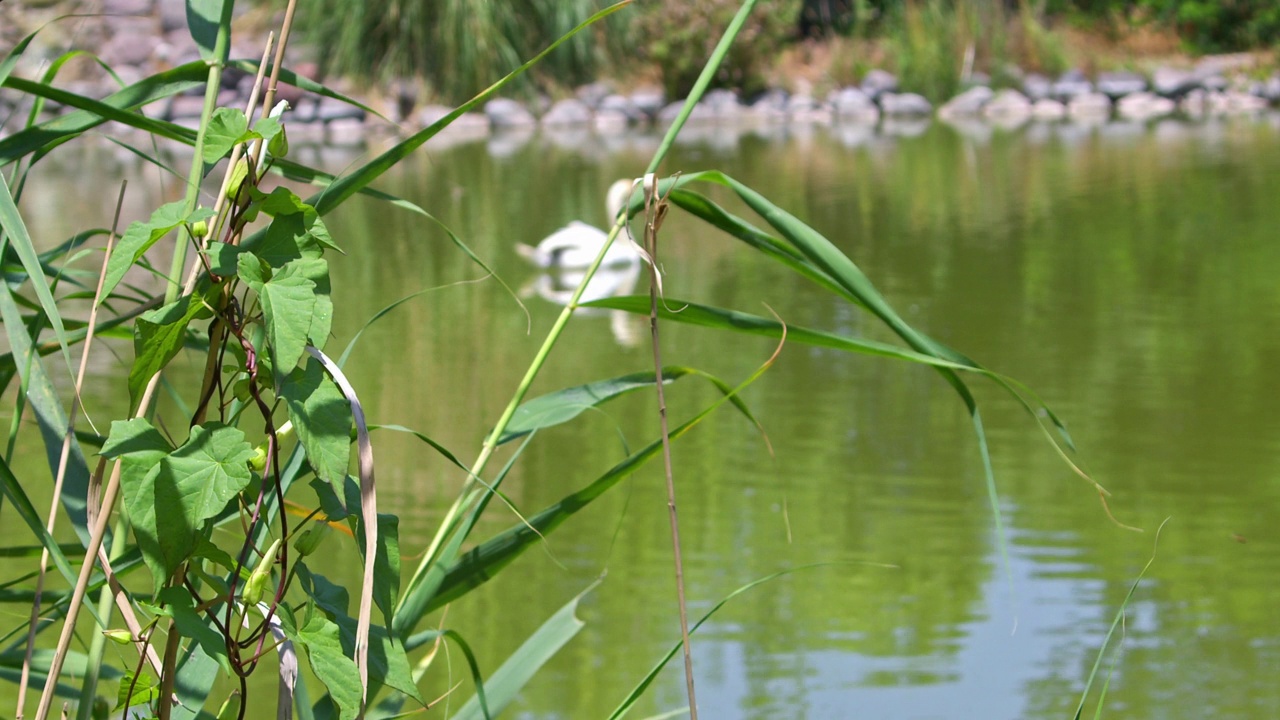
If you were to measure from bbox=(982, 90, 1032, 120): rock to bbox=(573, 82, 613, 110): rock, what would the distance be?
3.05 m

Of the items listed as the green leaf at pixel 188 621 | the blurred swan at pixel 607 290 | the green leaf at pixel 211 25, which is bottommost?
the blurred swan at pixel 607 290

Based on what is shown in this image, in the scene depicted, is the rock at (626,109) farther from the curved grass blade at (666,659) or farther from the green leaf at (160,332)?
the green leaf at (160,332)

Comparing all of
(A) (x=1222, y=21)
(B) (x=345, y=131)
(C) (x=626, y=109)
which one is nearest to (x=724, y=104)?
(C) (x=626, y=109)

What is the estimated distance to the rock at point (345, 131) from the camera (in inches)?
415

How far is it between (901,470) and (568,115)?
8903 millimetres

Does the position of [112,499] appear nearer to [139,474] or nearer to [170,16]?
[139,474]

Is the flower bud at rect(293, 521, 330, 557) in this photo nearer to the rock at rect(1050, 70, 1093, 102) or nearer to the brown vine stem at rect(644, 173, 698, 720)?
the brown vine stem at rect(644, 173, 698, 720)

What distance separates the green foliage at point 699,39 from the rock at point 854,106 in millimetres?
770

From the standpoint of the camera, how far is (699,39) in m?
11.9

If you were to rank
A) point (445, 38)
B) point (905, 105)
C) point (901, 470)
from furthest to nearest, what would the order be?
point (905, 105), point (445, 38), point (901, 470)

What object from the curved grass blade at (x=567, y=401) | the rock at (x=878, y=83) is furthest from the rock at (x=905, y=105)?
the curved grass blade at (x=567, y=401)

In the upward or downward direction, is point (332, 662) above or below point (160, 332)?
below

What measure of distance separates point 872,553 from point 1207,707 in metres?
0.64

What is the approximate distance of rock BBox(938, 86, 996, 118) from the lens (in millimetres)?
11516
